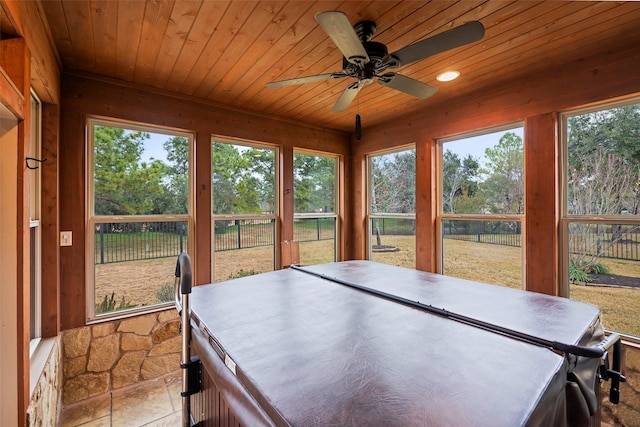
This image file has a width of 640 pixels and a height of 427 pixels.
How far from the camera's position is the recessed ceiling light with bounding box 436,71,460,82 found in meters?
2.49

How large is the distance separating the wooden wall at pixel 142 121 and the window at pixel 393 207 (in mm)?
1204

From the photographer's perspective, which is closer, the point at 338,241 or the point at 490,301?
the point at 490,301

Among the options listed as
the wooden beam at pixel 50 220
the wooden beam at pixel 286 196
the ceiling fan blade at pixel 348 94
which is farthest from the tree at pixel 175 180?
the ceiling fan blade at pixel 348 94

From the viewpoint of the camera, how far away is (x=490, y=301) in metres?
1.71

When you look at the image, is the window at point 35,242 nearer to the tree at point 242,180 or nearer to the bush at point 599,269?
the tree at point 242,180

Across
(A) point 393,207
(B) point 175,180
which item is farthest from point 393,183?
(B) point 175,180

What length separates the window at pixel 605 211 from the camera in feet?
7.04

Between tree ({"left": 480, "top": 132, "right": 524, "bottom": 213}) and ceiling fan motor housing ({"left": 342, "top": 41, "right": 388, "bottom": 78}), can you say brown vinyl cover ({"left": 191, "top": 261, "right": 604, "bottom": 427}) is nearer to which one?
tree ({"left": 480, "top": 132, "right": 524, "bottom": 213})

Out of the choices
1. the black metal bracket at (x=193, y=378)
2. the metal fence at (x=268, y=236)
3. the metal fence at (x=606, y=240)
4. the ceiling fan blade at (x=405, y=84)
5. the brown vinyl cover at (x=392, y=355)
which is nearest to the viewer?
the brown vinyl cover at (x=392, y=355)

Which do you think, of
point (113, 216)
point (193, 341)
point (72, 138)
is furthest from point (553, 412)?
point (72, 138)

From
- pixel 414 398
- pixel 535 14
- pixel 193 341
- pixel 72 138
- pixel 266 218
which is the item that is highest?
pixel 535 14

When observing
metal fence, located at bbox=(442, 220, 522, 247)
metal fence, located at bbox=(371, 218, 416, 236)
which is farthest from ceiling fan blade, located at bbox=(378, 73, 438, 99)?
metal fence, located at bbox=(371, 218, 416, 236)

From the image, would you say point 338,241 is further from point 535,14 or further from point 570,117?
point 535,14

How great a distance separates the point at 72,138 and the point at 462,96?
144 inches
